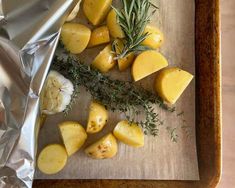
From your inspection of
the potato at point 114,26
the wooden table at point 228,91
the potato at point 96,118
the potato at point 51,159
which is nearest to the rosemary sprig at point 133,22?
the potato at point 114,26

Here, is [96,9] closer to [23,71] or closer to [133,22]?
[133,22]

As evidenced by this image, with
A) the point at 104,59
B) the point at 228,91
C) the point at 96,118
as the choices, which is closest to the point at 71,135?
the point at 96,118

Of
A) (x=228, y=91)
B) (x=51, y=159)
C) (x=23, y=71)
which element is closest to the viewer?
(x=23, y=71)

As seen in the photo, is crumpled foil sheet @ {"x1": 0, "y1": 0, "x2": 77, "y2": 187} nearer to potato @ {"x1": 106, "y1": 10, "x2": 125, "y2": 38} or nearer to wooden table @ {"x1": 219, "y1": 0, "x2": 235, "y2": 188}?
potato @ {"x1": 106, "y1": 10, "x2": 125, "y2": 38}

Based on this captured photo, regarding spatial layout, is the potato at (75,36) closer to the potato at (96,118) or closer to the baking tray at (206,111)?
the potato at (96,118)

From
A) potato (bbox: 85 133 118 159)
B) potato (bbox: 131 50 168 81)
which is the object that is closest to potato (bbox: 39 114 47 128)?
potato (bbox: 85 133 118 159)

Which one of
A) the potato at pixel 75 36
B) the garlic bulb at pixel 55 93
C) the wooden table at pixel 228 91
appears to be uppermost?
the potato at pixel 75 36

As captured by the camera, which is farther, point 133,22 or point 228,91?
point 228,91
